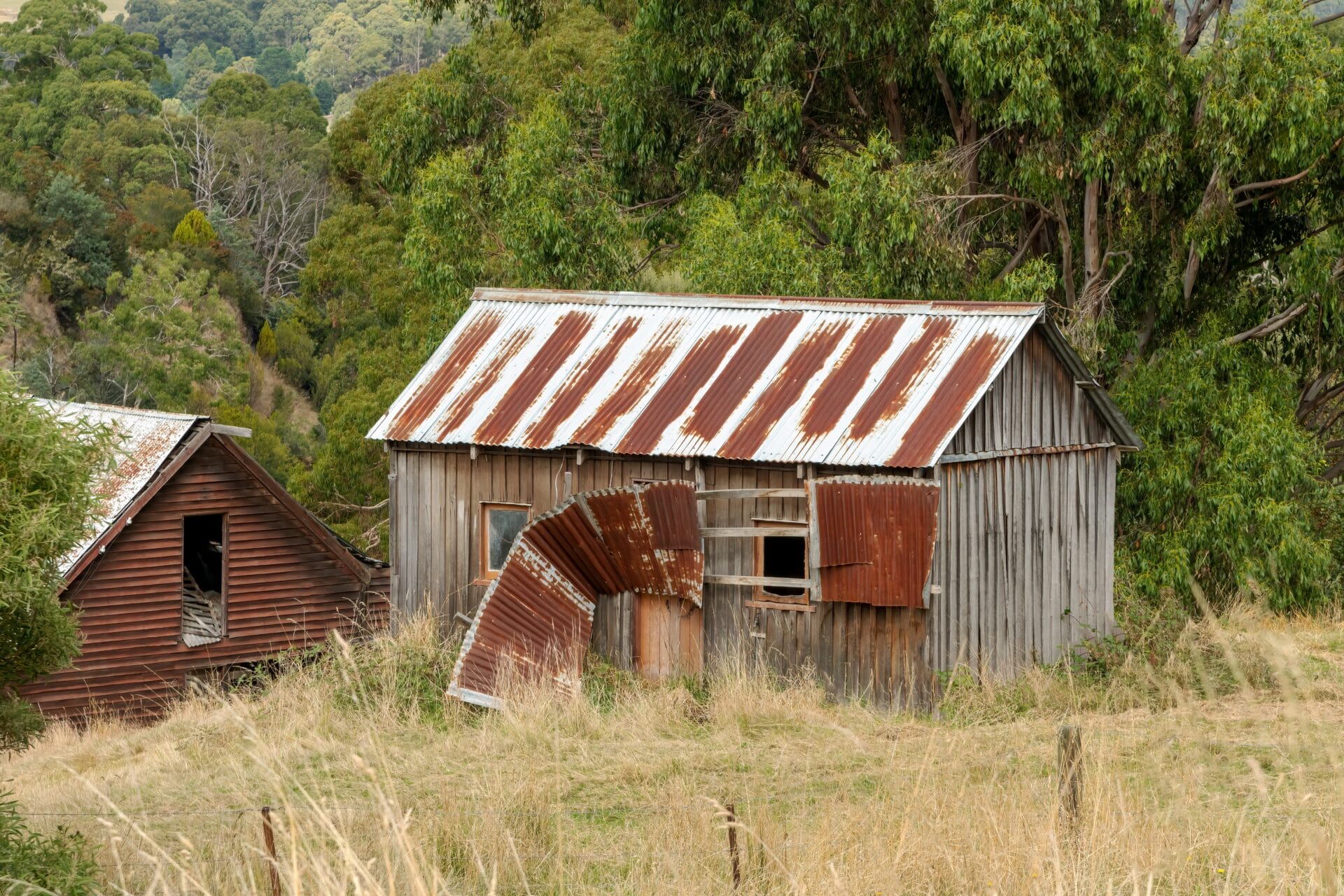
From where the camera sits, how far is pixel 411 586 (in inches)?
639

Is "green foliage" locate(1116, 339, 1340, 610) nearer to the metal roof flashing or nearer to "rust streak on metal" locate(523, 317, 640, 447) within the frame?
the metal roof flashing

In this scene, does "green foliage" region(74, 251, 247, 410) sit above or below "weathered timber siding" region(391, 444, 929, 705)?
above

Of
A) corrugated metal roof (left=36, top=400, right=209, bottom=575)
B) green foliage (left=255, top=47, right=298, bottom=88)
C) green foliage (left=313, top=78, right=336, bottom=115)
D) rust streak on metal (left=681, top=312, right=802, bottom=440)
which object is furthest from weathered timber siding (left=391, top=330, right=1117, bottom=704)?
green foliage (left=255, top=47, right=298, bottom=88)

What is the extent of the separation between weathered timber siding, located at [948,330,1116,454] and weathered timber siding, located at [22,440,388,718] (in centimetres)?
943

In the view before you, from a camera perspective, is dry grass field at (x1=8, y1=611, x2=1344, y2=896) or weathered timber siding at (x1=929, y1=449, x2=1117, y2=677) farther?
weathered timber siding at (x1=929, y1=449, x2=1117, y2=677)

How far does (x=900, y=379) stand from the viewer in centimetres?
1426

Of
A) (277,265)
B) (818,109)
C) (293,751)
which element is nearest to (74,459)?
(293,751)

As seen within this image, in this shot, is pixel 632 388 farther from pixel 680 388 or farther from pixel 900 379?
pixel 900 379

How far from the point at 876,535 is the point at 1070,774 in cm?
652

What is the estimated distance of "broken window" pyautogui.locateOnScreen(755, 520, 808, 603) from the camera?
14016mm

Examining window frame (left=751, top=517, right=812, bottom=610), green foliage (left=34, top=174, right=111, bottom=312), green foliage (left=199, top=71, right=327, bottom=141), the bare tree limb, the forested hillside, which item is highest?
green foliage (left=199, top=71, right=327, bottom=141)

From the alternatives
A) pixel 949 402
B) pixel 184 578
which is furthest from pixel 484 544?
pixel 184 578

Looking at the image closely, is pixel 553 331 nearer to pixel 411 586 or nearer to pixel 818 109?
pixel 411 586

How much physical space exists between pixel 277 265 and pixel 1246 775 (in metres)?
53.6
